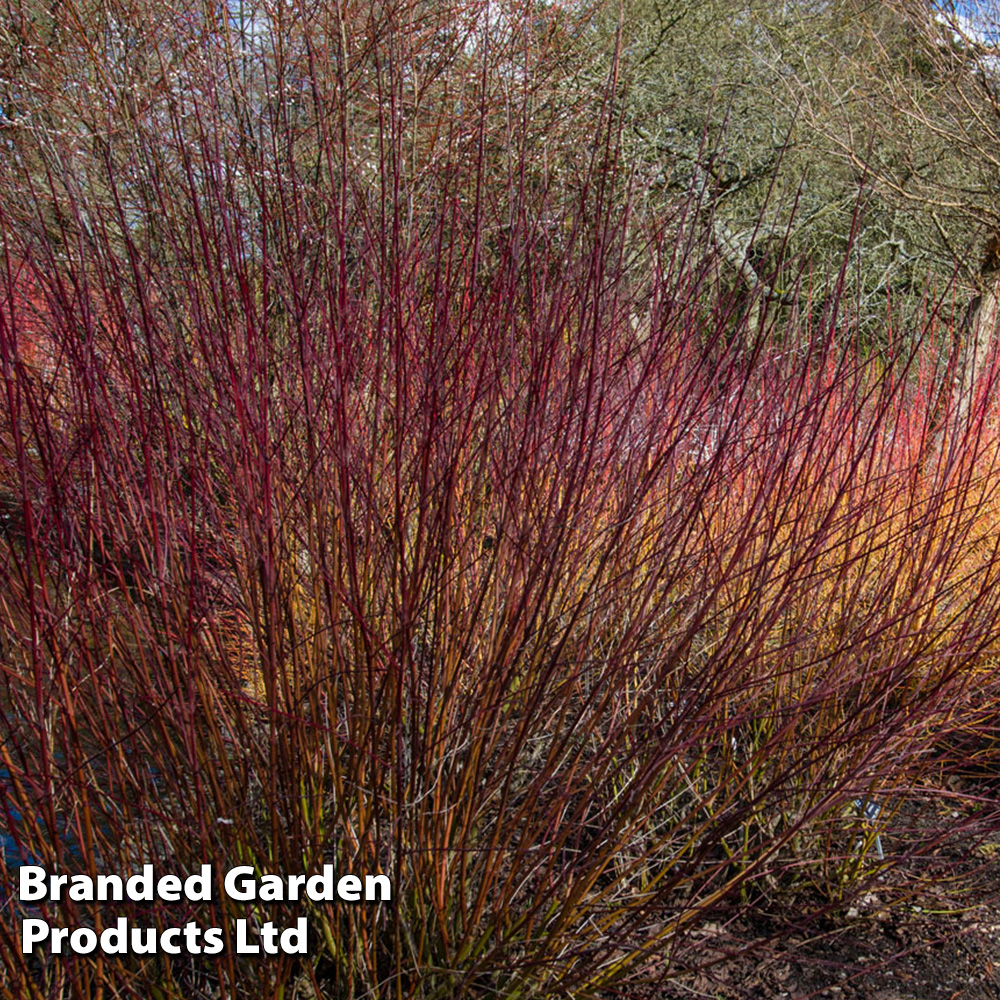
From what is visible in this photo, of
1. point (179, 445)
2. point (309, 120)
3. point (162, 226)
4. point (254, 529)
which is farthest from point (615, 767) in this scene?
point (309, 120)

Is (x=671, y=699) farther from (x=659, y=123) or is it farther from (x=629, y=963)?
(x=659, y=123)

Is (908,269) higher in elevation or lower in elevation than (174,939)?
higher

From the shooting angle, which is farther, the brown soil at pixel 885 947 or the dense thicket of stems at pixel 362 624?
the brown soil at pixel 885 947

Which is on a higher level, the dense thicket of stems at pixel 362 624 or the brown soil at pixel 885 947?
the dense thicket of stems at pixel 362 624

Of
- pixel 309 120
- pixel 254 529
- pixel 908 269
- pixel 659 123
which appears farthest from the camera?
pixel 908 269

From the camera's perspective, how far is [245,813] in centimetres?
184

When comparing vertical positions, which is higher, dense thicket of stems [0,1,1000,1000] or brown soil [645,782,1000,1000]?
dense thicket of stems [0,1,1000,1000]

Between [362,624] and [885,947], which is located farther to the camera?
[885,947]

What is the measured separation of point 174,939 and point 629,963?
969 millimetres

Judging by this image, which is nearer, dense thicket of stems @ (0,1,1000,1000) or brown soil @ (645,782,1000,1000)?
dense thicket of stems @ (0,1,1000,1000)

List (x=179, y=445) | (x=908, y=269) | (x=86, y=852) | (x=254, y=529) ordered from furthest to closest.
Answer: (x=908, y=269), (x=179, y=445), (x=254, y=529), (x=86, y=852)

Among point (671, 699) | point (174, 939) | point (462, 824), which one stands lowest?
point (174, 939)

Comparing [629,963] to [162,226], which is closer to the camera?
[629,963]

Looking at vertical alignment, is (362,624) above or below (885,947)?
above
